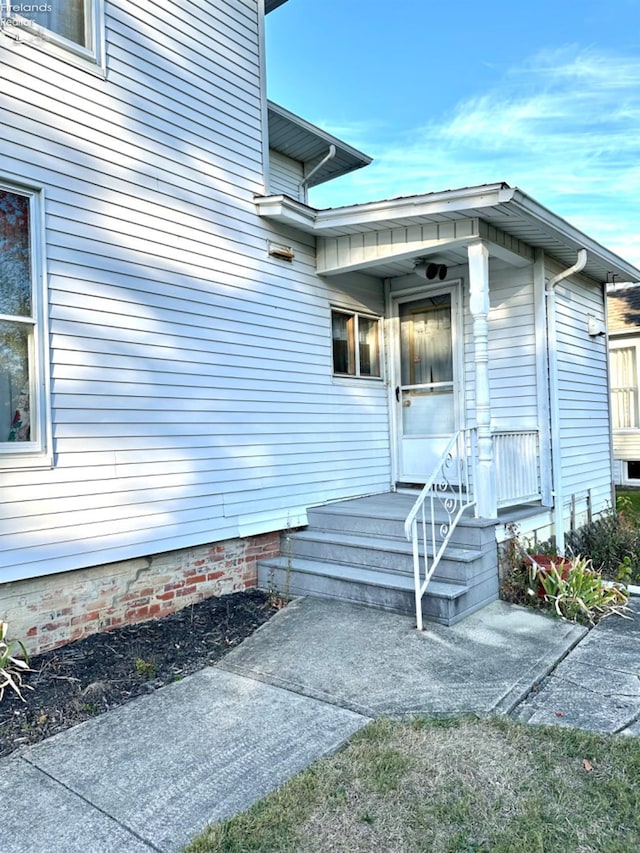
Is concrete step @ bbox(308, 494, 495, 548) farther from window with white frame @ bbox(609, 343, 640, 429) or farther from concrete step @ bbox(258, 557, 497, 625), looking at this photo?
window with white frame @ bbox(609, 343, 640, 429)

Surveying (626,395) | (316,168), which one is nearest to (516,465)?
(316,168)

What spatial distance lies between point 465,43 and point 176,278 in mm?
10017

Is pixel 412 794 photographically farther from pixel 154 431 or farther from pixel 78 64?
pixel 78 64

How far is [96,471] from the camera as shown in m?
4.26

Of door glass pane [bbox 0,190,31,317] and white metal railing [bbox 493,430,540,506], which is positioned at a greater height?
door glass pane [bbox 0,190,31,317]

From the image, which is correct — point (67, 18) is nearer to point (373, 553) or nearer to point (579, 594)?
point (373, 553)

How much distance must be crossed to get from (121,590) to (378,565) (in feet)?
7.19

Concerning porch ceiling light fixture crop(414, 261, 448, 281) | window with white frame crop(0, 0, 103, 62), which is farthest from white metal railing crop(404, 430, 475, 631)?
window with white frame crop(0, 0, 103, 62)

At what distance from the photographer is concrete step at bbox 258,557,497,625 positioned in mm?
4465

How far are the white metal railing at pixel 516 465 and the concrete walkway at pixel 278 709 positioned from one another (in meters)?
1.33

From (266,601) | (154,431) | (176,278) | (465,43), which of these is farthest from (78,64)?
(465,43)

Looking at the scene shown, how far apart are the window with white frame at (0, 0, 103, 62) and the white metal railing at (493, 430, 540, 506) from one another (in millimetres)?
4697

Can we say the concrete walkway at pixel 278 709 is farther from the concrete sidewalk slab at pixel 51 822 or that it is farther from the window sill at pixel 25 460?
the window sill at pixel 25 460

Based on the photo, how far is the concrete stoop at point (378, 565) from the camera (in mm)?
4637
